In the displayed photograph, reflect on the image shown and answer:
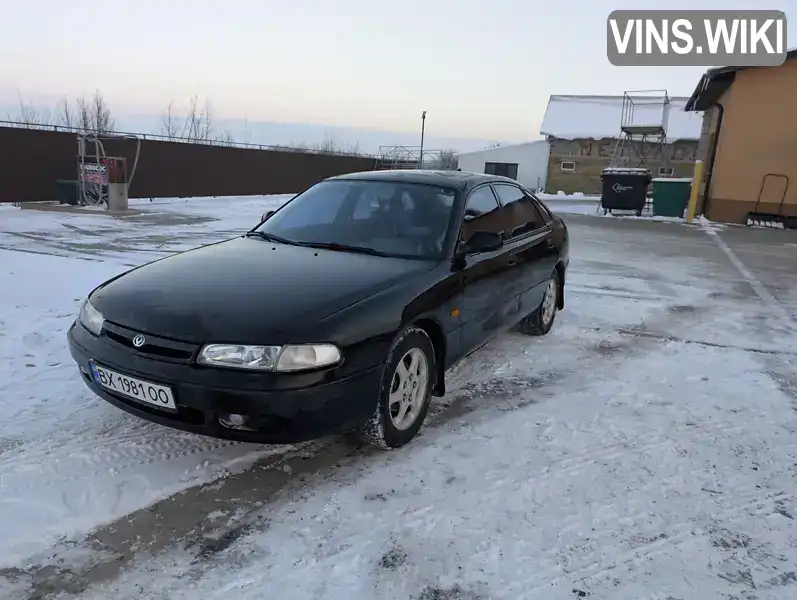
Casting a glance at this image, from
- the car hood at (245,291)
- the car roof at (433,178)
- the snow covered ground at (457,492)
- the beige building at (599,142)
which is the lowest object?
the snow covered ground at (457,492)

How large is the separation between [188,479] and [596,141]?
111 ft

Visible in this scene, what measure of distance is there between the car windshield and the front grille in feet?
4.36

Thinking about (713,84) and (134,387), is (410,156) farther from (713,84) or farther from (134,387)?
(134,387)

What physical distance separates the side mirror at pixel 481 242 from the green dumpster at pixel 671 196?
1701 centimetres

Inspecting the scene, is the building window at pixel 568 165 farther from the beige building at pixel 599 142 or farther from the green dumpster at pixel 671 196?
the green dumpster at pixel 671 196

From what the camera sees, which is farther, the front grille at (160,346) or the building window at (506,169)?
the building window at (506,169)

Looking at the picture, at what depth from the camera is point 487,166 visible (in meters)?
39.0

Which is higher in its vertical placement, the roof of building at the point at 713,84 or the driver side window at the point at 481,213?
the roof of building at the point at 713,84

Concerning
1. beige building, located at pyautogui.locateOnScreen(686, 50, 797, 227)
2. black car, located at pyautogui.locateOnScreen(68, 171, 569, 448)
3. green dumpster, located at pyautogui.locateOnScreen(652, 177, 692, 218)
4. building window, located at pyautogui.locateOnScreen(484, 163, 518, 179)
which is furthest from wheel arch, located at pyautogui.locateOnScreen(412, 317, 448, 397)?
building window, located at pyautogui.locateOnScreen(484, 163, 518, 179)

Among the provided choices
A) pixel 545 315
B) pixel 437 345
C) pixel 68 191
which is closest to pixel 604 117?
pixel 68 191

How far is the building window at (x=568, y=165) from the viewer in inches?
1325

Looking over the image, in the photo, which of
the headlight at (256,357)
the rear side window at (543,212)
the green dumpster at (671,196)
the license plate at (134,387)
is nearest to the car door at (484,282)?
the rear side window at (543,212)

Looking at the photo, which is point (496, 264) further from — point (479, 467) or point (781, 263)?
point (781, 263)

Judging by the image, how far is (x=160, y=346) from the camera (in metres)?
2.64
